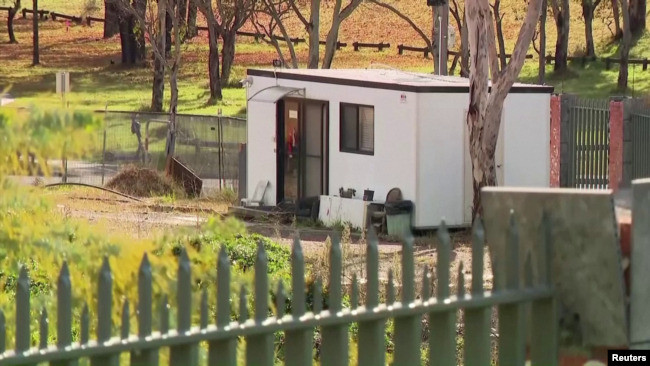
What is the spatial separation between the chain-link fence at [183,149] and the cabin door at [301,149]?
3118mm

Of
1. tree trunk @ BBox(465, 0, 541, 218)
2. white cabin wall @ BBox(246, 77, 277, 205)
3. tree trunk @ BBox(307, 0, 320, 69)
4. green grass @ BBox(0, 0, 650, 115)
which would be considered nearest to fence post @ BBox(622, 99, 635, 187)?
tree trunk @ BBox(465, 0, 541, 218)

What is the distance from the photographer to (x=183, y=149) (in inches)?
1283

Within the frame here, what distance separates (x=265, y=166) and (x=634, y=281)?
2250 cm

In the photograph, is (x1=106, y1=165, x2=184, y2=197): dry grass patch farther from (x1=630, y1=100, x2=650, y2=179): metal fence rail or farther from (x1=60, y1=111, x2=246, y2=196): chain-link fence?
(x1=630, y1=100, x2=650, y2=179): metal fence rail

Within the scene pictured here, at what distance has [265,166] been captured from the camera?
88.0ft

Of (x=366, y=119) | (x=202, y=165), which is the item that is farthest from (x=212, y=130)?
(x=366, y=119)

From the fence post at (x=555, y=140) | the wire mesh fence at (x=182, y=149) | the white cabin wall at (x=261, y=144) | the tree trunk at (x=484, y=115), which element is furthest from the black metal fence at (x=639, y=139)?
the wire mesh fence at (x=182, y=149)

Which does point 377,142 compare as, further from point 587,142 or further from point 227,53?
point 227,53

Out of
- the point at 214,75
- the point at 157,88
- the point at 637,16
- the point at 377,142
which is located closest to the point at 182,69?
the point at 214,75

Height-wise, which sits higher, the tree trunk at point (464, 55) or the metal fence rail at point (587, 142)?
the tree trunk at point (464, 55)

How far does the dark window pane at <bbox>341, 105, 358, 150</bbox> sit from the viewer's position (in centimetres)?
2458

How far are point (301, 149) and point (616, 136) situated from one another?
5.90 meters

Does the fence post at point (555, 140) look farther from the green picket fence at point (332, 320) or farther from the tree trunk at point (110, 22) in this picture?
the tree trunk at point (110, 22)

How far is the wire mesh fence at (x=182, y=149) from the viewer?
3064 centimetres
